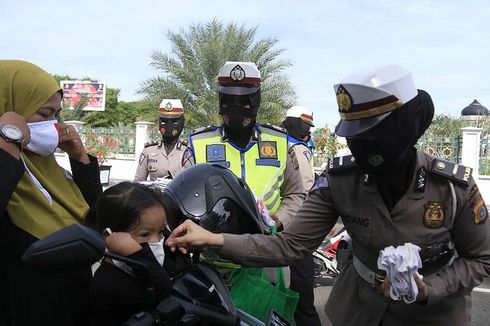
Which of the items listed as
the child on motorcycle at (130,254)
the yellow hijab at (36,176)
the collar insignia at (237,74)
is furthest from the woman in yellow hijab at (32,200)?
the collar insignia at (237,74)

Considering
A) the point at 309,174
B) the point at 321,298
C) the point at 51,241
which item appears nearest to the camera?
the point at 51,241

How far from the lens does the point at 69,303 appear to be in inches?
72.9

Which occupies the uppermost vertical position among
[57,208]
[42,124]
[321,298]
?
[42,124]

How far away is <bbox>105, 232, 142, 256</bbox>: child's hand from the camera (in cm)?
148

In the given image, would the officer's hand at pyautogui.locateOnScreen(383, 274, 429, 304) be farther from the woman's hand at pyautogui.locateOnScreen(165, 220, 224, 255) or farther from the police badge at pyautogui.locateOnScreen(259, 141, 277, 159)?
the police badge at pyautogui.locateOnScreen(259, 141, 277, 159)

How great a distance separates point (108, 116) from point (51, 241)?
44456 mm

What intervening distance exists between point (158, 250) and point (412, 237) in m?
0.88

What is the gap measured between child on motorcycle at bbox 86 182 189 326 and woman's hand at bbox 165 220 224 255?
38 mm

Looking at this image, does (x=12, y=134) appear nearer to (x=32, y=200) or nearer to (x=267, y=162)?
(x=32, y=200)

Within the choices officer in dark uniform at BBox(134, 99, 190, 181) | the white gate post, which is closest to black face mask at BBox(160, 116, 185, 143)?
officer in dark uniform at BBox(134, 99, 190, 181)

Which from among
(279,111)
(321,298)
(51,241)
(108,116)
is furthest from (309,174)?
(108,116)

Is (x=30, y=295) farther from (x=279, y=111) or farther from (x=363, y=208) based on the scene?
(x=279, y=111)

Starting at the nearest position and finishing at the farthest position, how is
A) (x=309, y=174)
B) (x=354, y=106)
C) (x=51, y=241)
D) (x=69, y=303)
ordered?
1. (x=51, y=241)
2. (x=354, y=106)
3. (x=69, y=303)
4. (x=309, y=174)

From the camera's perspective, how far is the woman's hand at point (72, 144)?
7.07ft
